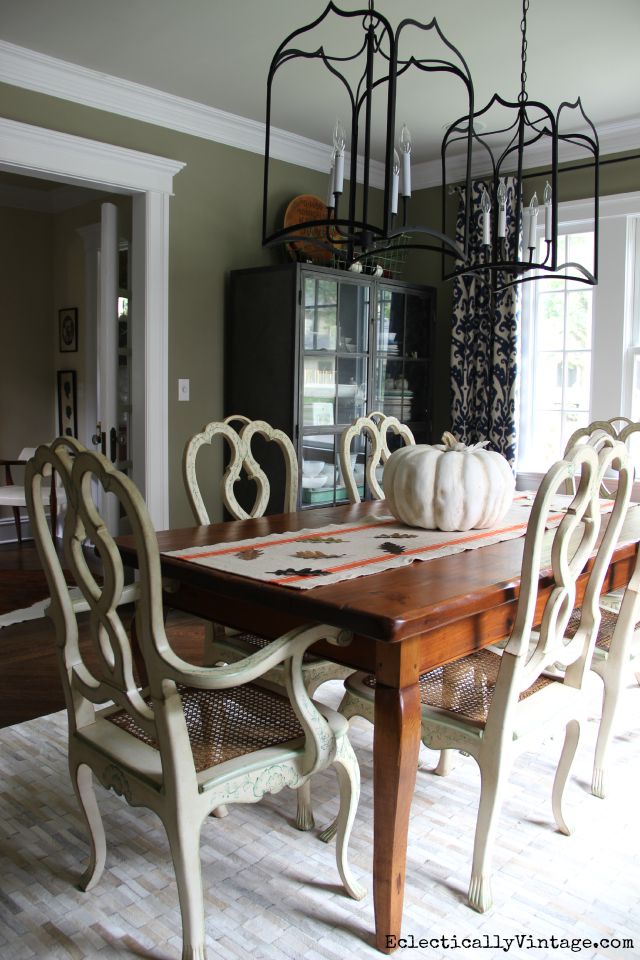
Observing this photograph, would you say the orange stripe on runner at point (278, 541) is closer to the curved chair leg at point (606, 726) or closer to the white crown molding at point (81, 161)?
the curved chair leg at point (606, 726)

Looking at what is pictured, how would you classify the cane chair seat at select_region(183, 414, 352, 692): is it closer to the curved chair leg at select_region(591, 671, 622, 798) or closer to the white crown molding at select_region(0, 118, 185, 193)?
the curved chair leg at select_region(591, 671, 622, 798)

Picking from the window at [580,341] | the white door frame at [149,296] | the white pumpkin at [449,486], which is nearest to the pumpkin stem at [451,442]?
the white pumpkin at [449,486]

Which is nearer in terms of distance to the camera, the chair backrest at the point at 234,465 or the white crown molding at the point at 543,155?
the chair backrest at the point at 234,465

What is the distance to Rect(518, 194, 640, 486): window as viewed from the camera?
4516 mm

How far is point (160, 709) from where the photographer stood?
4.74ft

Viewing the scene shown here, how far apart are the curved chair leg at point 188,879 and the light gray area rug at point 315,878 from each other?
123 millimetres

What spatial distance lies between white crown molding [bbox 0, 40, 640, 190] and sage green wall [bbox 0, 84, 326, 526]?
0.23ft

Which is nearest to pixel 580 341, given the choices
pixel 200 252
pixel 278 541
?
pixel 200 252

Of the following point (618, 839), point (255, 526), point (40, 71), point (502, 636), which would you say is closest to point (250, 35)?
point (40, 71)

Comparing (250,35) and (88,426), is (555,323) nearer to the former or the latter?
(250,35)

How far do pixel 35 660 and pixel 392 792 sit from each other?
2266 mm

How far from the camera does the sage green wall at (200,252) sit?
4273mm

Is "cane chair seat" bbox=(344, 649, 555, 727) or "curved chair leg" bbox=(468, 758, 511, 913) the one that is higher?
"cane chair seat" bbox=(344, 649, 555, 727)

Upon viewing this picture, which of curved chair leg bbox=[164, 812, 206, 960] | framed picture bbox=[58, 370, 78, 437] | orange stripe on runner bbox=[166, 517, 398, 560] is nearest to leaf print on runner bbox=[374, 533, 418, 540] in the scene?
orange stripe on runner bbox=[166, 517, 398, 560]
